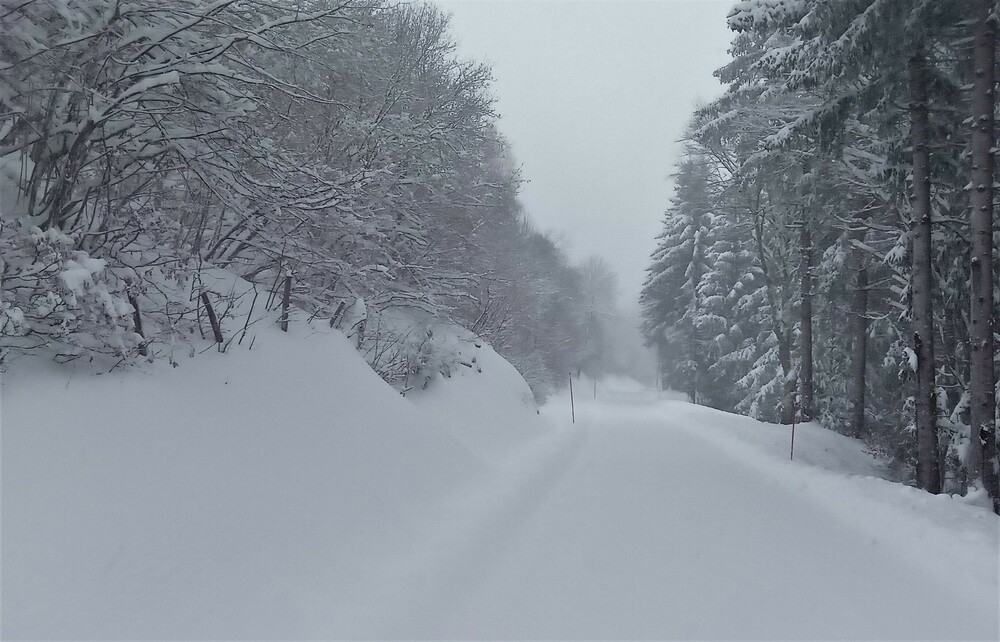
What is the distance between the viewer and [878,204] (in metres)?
12.5

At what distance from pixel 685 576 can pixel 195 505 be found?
389cm

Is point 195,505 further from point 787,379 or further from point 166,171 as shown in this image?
point 787,379

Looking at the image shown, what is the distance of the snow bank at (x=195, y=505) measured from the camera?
3203mm

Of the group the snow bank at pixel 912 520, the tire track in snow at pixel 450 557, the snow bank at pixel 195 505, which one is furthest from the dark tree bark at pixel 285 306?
the snow bank at pixel 912 520

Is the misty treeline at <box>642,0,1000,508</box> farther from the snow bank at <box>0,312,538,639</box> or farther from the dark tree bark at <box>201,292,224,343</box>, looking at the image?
the dark tree bark at <box>201,292,224,343</box>

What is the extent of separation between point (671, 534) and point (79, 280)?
18.7 ft

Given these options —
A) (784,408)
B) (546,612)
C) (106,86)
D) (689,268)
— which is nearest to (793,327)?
(784,408)

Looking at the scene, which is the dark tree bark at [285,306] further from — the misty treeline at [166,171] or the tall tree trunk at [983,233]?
the tall tree trunk at [983,233]

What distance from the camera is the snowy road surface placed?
3.98m

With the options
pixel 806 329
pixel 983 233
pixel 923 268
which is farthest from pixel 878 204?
pixel 983 233

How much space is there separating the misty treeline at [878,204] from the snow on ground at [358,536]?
339 centimetres

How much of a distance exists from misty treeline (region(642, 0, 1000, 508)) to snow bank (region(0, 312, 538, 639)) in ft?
27.4

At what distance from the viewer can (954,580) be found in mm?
4781

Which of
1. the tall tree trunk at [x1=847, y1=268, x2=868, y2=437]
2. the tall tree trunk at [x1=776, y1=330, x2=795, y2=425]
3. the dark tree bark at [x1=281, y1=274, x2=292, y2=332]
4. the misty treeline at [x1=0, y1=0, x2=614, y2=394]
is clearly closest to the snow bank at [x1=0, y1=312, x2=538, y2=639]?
the misty treeline at [x1=0, y1=0, x2=614, y2=394]
